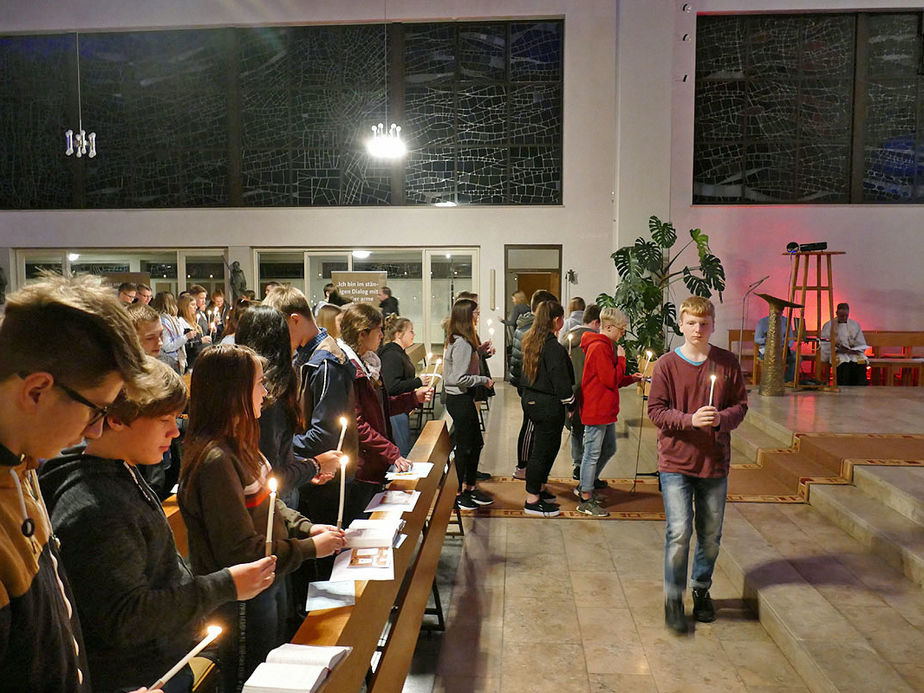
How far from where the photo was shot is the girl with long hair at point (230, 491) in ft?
6.50

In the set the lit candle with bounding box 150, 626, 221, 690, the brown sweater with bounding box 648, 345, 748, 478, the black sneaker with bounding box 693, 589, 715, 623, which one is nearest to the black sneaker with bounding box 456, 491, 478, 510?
the black sneaker with bounding box 693, 589, 715, 623

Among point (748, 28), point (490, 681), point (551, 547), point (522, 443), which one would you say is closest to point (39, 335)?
point (490, 681)

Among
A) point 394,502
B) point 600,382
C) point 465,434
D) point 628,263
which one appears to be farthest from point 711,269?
point 394,502

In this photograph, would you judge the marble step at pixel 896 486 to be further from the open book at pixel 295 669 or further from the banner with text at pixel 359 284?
the banner with text at pixel 359 284

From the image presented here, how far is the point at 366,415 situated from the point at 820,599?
2.66 m

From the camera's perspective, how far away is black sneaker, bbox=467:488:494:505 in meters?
5.71

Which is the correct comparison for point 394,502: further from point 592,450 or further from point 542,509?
point 592,450

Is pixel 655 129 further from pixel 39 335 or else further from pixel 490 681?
pixel 39 335

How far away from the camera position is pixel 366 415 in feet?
11.8

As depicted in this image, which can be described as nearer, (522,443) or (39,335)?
(39,335)

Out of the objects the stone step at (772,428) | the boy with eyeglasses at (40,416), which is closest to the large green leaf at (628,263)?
the stone step at (772,428)

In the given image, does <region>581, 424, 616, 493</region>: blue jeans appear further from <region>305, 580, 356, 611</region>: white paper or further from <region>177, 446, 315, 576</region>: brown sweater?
<region>177, 446, 315, 576</region>: brown sweater

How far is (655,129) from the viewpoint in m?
12.0

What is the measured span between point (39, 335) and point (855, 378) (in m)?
11.5
